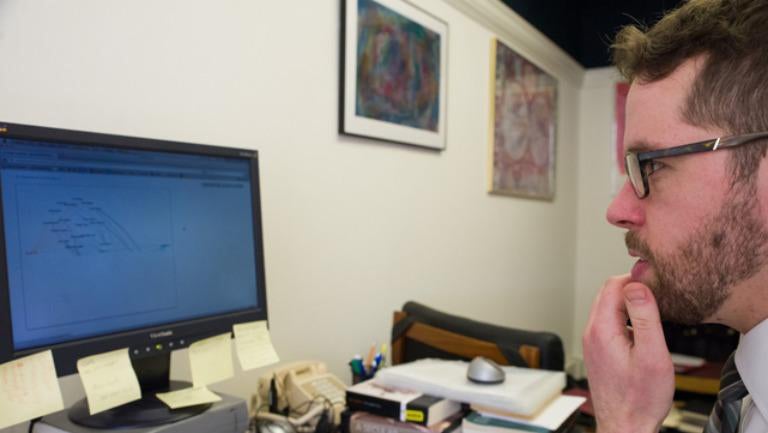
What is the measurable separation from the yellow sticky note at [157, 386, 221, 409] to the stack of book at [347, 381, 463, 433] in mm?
273

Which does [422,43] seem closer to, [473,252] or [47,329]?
[473,252]

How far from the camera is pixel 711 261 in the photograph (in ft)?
2.77

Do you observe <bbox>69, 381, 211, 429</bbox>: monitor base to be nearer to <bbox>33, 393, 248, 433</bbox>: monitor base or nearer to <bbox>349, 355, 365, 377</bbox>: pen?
<bbox>33, 393, 248, 433</bbox>: monitor base

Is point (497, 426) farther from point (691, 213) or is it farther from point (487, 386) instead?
point (691, 213)

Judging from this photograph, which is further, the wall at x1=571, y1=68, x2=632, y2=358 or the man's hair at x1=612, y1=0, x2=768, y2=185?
the wall at x1=571, y1=68, x2=632, y2=358

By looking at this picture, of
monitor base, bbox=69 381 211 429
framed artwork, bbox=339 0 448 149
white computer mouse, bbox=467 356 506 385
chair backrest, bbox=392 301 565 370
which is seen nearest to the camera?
monitor base, bbox=69 381 211 429

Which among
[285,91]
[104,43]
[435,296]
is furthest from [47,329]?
[435,296]

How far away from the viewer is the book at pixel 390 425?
1.04 meters

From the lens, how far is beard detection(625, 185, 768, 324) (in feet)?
2.64

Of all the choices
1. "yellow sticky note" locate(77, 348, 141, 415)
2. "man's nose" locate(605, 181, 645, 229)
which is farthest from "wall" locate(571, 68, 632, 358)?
"yellow sticky note" locate(77, 348, 141, 415)

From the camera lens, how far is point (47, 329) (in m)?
0.80

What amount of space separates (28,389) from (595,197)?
338 centimetres

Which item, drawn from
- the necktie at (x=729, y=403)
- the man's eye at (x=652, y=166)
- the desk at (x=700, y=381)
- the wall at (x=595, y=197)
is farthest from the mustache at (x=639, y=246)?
the wall at (x=595, y=197)

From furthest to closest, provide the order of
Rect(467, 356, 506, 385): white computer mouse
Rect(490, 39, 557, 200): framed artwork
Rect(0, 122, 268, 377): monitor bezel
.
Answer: Rect(490, 39, 557, 200): framed artwork, Rect(467, 356, 506, 385): white computer mouse, Rect(0, 122, 268, 377): monitor bezel
